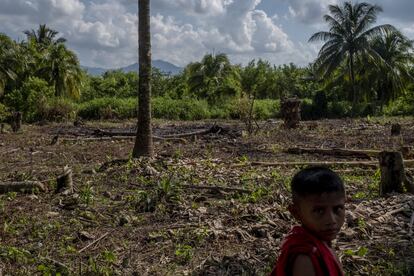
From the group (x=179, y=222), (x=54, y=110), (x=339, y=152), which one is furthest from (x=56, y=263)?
(x=54, y=110)

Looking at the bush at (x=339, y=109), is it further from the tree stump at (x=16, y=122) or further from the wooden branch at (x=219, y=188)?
the wooden branch at (x=219, y=188)

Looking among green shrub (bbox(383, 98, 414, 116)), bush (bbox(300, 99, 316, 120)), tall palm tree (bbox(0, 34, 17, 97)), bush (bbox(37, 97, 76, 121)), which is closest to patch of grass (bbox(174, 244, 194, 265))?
bush (bbox(37, 97, 76, 121))

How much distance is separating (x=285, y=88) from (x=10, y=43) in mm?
28579

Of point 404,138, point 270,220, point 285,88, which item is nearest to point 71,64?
point 285,88

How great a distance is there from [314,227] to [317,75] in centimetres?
3902

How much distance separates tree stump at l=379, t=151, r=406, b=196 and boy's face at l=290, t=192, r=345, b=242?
5.14 metres

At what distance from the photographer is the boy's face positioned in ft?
7.02

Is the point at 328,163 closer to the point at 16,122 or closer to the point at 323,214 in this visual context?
the point at 323,214

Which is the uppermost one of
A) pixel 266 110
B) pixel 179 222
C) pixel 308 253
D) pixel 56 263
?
pixel 308 253

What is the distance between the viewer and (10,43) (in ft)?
102

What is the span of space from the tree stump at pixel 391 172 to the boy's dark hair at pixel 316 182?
5.12 metres

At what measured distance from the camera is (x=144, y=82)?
10.0 m

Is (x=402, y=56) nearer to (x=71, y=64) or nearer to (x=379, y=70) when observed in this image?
(x=379, y=70)

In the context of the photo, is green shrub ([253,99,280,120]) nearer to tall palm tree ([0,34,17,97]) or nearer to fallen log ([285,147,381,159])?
tall palm tree ([0,34,17,97])
